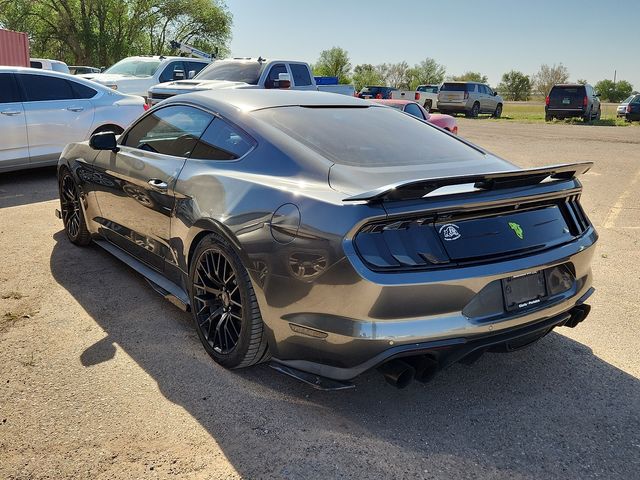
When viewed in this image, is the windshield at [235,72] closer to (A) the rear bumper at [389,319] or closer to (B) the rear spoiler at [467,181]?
(B) the rear spoiler at [467,181]

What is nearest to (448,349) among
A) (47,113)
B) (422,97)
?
(47,113)

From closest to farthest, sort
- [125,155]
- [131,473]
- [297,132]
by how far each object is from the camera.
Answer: [131,473] < [297,132] < [125,155]

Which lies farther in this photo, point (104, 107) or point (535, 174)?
point (104, 107)

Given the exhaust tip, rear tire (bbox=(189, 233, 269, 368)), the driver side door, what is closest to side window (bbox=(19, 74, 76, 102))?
the driver side door

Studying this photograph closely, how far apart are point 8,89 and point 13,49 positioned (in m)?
14.6

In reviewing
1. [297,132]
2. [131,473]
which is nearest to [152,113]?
[297,132]

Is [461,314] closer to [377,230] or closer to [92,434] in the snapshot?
[377,230]

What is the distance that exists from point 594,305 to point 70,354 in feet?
12.1

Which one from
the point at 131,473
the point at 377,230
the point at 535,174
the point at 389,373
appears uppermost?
the point at 535,174

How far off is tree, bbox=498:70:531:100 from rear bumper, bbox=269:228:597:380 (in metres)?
93.2

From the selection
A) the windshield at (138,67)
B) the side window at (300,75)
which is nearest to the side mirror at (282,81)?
the side window at (300,75)

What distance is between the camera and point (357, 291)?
2492 millimetres

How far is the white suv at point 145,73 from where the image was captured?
14.7m

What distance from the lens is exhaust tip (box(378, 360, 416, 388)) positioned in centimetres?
260
